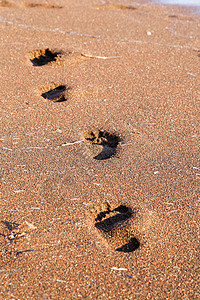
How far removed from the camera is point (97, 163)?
2400 millimetres

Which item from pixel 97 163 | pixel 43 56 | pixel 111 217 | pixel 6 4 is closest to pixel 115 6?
pixel 6 4


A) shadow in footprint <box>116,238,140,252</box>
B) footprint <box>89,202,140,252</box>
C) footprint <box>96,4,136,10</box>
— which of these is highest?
footprint <box>96,4,136,10</box>

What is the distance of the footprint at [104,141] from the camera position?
2512mm

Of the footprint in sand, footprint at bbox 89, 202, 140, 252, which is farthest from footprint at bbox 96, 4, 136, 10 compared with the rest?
footprint at bbox 89, 202, 140, 252

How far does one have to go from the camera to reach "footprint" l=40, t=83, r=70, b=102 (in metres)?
3.10

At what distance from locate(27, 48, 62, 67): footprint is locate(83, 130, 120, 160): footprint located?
1.27m

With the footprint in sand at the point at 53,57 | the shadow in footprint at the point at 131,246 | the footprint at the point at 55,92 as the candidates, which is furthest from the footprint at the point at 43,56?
the shadow in footprint at the point at 131,246

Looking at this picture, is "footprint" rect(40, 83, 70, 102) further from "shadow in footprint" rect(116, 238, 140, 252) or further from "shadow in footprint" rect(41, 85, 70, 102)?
"shadow in footprint" rect(116, 238, 140, 252)

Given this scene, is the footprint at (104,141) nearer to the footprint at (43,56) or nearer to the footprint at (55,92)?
the footprint at (55,92)

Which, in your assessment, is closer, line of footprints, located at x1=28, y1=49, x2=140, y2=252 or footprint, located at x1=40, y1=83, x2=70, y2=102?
line of footprints, located at x1=28, y1=49, x2=140, y2=252

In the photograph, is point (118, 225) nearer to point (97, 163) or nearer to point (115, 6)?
point (97, 163)

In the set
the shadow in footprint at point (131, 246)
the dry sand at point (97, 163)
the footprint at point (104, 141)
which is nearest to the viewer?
the dry sand at point (97, 163)

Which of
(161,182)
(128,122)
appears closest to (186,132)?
(128,122)

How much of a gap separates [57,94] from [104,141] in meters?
0.79
